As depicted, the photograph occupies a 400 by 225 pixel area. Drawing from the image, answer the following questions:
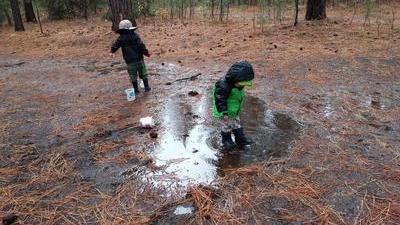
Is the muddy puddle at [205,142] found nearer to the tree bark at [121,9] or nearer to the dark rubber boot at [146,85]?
the dark rubber boot at [146,85]

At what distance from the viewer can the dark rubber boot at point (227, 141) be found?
4.63 meters

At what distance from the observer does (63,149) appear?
4.92m

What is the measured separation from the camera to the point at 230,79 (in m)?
4.38

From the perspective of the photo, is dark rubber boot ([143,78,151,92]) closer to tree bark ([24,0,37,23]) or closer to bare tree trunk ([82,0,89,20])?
bare tree trunk ([82,0,89,20])

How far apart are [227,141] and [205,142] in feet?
1.03

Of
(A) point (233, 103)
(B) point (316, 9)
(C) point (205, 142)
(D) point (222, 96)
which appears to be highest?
(B) point (316, 9)

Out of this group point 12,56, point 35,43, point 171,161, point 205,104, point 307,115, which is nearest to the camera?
point 171,161

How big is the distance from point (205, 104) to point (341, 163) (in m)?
2.60

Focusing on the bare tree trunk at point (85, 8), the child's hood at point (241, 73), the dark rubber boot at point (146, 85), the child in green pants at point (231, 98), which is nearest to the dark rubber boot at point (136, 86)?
the dark rubber boot at point (146, 85)

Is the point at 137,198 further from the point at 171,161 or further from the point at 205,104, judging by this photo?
the point at 205,104

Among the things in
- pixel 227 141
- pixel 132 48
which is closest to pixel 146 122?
pixel 227 141

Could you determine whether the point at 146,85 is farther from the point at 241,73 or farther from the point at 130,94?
the point at 241,73

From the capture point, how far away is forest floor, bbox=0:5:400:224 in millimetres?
3547

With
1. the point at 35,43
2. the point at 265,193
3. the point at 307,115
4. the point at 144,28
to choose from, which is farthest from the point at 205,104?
the point at 35,43
